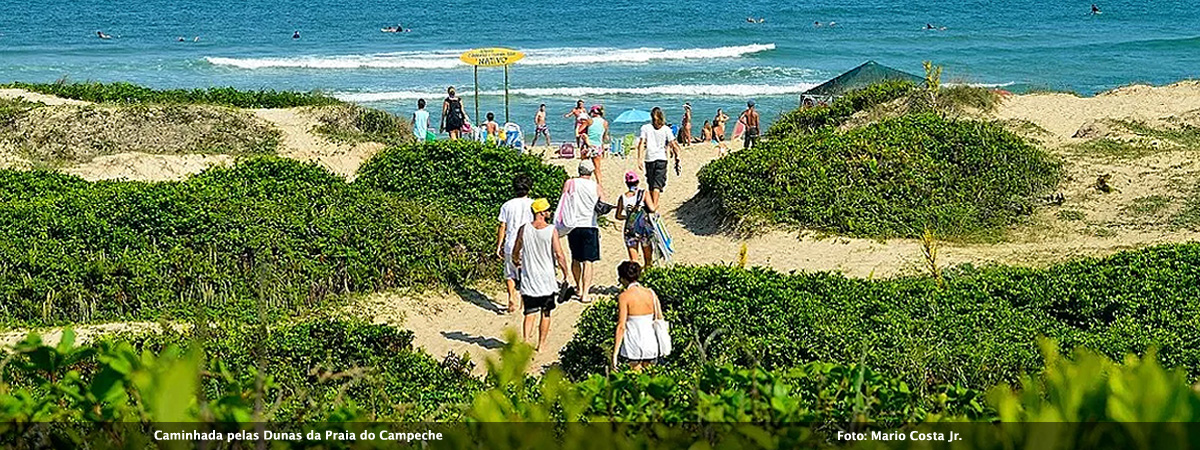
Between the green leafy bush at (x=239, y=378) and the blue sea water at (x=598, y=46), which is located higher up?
the green leafy bush at (x=239, y=378)

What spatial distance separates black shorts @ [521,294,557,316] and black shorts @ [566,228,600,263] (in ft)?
4.48

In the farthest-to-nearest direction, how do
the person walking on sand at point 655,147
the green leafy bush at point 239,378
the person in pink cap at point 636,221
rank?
the person walking on sand at point 655,147
the person in pink cap at point 636,221
the green leafy bush at point 239,378

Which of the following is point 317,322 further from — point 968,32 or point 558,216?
point 968,32

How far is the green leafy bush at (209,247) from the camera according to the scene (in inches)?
431

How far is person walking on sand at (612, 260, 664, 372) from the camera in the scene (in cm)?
842

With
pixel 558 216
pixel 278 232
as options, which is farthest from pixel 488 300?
pixel 278 232

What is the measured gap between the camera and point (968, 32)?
2089 inches

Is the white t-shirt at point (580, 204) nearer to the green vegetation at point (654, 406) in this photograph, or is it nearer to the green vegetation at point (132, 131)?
the green vegetation at point (654, 406)

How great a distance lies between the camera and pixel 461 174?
15438 millimetres

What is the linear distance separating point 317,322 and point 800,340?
348 centimetres

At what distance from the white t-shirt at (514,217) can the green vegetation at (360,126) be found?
10.4 m

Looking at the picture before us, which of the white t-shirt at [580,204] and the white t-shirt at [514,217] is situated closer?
the white t-shirt at [514,217]

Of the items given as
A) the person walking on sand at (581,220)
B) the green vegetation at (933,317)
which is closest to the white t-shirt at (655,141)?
the person walking on sand at (581,220)

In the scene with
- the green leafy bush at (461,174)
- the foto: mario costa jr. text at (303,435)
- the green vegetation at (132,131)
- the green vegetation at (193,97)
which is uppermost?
the foto: mario costa jr. text at (303,435)
